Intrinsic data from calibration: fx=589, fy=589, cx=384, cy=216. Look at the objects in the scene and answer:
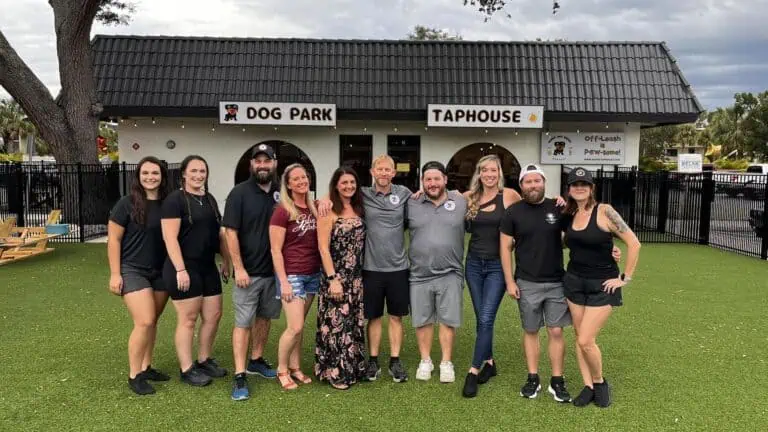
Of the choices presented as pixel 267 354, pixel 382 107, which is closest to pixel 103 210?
pixel 382 107

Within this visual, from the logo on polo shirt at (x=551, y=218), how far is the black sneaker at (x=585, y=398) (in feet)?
4.00

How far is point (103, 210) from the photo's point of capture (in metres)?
13.0

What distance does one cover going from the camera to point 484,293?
445cm

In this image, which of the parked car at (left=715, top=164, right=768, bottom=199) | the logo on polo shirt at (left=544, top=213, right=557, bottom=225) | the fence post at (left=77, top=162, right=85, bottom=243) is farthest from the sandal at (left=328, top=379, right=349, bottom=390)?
the parked car at (left=715, top=164, right=768, bottom=199)

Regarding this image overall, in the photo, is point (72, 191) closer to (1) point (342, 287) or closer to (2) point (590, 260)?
(1) point (342, 287)

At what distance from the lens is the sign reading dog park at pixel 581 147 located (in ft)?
49.4

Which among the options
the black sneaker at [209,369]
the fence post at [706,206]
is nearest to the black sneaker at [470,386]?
the black sneaker at [209,369]

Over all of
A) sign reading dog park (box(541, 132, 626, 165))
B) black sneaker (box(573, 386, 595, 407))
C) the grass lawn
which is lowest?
the grass lawn

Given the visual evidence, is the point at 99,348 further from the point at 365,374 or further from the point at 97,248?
the point at 97,248

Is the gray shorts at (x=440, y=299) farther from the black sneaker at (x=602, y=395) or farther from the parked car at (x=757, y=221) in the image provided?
the parked car at (x=757, y=221)

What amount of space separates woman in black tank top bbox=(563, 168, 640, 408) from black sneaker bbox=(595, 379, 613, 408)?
0.74 ft

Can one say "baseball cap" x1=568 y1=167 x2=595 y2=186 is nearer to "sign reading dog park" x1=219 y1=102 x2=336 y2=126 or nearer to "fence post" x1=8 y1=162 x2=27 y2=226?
"sign reading dog park" x1=219 y1=102 x2=336 y2=126

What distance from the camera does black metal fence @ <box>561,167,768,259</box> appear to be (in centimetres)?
1172

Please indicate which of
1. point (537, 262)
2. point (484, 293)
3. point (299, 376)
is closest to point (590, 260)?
point (537, 262)
